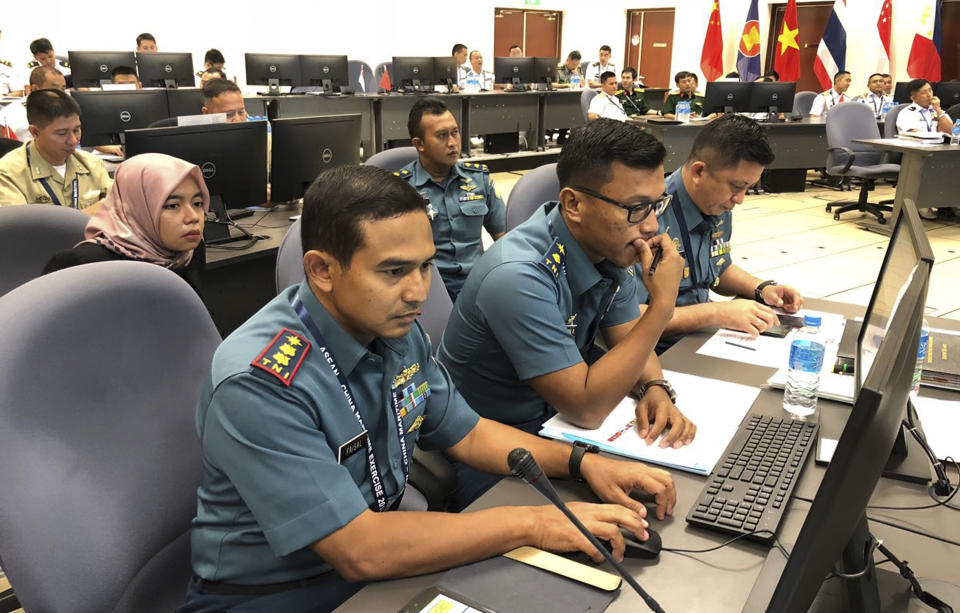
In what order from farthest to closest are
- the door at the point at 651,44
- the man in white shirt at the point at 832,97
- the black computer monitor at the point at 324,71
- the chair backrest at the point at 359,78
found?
the door at the point at 651,44 → the chair backrest at the point at 359,78 → the man in white shirt at the point at 832,97 → the black computer monitor at the point at 324,71

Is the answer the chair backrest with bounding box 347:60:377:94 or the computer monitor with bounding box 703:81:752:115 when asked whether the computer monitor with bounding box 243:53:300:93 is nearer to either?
the chair backrest with bounding box 347:60:377:94

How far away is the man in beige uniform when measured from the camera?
10.8 ft

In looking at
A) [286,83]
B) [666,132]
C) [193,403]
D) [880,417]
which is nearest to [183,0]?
[286,83]

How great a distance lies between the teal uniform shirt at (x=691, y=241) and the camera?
223cm

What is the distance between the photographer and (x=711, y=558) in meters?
1.01

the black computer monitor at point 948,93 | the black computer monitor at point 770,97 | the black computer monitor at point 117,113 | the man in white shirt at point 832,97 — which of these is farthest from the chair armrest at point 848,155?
the black computer monitor at point 117,113

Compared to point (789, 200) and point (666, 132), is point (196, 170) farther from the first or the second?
point (789, 200)

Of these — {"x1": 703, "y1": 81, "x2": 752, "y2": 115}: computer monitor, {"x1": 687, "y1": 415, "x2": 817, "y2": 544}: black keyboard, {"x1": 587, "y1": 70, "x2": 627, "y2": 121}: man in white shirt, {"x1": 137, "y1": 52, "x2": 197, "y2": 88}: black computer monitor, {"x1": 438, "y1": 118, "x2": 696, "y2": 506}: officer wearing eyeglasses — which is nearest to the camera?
{"x1": 687, "y1": 415, "x2": 817, "y2": 544}: black keyboard

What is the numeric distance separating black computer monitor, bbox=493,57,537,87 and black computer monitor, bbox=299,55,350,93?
208 cm

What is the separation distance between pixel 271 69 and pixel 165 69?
3.37 ft

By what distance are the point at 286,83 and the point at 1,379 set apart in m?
7.33

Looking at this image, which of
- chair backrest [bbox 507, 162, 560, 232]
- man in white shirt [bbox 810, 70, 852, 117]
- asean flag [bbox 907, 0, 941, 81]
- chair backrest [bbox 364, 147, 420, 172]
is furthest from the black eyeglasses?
asean flag [bbox 907, 0, 941, 81]

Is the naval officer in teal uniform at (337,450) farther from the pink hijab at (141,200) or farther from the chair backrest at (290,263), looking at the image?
the pink hijab at (141,200)

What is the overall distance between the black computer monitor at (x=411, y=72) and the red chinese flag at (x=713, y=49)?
210 inches
